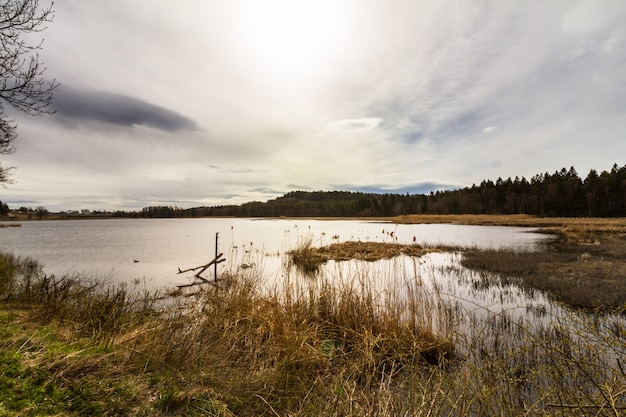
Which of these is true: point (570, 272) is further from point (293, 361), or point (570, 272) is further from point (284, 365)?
point (284, 365)

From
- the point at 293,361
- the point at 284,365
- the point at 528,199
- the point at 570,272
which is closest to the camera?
the point at 284,365

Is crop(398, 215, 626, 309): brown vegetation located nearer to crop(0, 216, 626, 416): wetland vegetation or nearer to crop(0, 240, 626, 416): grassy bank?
crop(0, 216, 626, 416): wetland vegetation

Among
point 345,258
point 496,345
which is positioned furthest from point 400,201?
point 496,345

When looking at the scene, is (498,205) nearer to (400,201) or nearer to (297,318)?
(400,201)

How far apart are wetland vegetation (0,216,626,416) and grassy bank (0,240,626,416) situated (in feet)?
0.08

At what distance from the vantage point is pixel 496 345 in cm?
632

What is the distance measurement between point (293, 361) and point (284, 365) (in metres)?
0.25

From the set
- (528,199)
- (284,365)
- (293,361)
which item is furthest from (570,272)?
(528,199)

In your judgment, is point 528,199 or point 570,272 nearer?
point 570,272

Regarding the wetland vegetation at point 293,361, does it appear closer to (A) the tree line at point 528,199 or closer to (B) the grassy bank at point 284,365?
(B) the grassy bank at point 284,365

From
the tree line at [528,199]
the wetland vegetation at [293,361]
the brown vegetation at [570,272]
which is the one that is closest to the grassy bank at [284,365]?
the wetland vegetation at [293,361]

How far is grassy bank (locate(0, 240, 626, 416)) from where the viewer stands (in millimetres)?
3094

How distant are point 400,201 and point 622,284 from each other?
114m

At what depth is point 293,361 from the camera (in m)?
4.66
